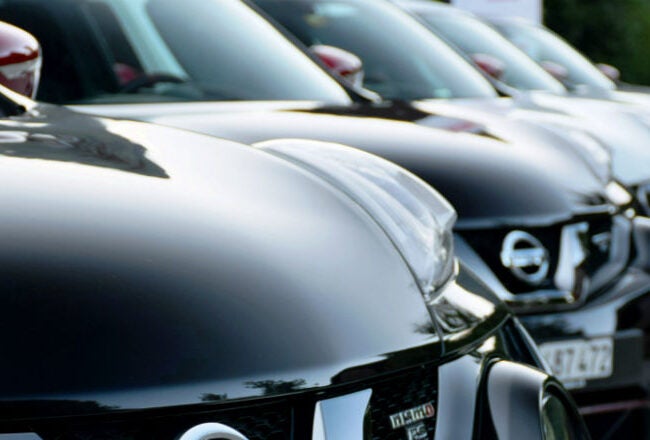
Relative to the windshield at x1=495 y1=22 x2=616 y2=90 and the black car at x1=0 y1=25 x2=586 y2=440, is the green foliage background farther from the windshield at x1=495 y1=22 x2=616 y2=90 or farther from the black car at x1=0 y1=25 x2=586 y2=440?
the black car at x1=0 y1=25 x2=586 y2=440

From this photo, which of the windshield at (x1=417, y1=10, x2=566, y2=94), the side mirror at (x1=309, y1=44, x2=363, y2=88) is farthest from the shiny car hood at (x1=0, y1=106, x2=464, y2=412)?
the windshield at (x1=417, y1=10, x2=566, y2=94)

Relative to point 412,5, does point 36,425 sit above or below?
above

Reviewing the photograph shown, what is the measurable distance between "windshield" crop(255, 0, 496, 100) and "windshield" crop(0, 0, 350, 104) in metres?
1.37

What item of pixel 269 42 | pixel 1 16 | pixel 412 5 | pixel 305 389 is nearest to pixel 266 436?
pixel 305 389

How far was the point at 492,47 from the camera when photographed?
24.0 feet

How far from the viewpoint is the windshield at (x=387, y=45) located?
5.39 m

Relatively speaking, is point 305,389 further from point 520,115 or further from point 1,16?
point 520,115

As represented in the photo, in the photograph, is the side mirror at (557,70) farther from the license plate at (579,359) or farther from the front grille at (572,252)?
the license plate at (579,359)

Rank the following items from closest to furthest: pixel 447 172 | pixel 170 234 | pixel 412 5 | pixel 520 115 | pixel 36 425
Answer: pixel 36 425 → pixel 170 234 → pixel 447 172 → pixel 520 115 → pixel 412 5

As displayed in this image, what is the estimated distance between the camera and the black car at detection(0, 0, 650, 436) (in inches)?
135

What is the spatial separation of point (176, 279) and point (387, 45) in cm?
405

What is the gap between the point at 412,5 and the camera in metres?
7.56

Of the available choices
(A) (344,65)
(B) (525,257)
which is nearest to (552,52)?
(A) (344,65)

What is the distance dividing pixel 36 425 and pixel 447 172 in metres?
2.26
